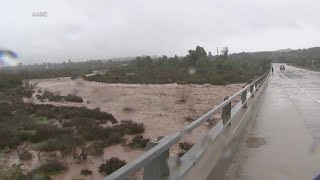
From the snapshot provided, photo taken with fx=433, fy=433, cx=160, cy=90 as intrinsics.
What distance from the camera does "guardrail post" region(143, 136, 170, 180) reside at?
388 cm

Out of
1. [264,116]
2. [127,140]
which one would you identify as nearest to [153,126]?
[127,140]

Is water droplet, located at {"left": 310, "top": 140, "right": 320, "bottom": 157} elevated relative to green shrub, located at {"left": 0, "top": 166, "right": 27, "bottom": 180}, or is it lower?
elevated

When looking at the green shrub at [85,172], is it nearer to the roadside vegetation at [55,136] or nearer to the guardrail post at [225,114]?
the roadside vegetation at [55,136]

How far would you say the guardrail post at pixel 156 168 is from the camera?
3877 mm

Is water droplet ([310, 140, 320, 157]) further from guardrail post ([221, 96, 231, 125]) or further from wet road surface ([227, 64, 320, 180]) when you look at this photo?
guardrail post ([221, 96, 231, 125])

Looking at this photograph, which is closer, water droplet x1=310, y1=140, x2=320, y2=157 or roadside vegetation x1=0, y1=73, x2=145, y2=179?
water droplet x1=310, y1=140, x2=320, y2=157

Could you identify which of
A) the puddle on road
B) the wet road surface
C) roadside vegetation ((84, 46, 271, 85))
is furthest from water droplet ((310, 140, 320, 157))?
roadside vegetation ((84, 46, 271, 85))

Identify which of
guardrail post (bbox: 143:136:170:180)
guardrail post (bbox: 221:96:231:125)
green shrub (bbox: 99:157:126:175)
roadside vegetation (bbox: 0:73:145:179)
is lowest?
roadside vegetation (bbox: 0:73:145:179)

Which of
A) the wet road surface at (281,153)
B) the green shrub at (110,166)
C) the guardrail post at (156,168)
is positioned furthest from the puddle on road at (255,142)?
the green shrub at (110,166)

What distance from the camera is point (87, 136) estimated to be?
2323 cm

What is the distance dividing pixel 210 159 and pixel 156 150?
8.17 ft

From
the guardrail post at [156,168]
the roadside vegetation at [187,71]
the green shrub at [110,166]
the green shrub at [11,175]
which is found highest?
the guardrail post at [156,168]

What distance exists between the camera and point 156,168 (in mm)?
3941

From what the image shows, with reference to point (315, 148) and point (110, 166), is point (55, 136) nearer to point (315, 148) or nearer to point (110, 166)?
point (110, 166)
